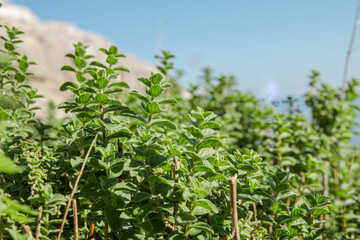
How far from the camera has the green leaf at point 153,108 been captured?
1331 millimetres

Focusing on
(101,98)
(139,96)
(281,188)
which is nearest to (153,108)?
(139,96)

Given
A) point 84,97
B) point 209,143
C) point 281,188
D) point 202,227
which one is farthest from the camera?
point 281,188

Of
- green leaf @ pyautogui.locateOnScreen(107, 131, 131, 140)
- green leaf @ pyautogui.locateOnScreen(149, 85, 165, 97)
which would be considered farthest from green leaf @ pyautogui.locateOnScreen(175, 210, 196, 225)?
green leaf @ pyautogui.locateOnScreen(149, 85, 165, 97)

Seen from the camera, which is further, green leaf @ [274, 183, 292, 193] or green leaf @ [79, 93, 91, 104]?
green leaf @ [274, 183, 292, 193]

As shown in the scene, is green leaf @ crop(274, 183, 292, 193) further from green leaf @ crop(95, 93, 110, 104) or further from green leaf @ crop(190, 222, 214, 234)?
green leaf @ crop(95, 93, 110, 104)

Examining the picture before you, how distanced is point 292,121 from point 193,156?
1818 millimetres

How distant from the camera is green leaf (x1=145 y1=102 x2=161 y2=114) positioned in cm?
133

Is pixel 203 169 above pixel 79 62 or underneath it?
underneath

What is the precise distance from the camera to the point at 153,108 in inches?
53.2

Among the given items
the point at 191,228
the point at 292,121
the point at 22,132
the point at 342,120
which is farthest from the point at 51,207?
the point at 342,120

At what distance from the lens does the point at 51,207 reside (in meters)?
1.33

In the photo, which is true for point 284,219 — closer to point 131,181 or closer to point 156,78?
point 131,181

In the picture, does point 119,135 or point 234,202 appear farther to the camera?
point 119,135

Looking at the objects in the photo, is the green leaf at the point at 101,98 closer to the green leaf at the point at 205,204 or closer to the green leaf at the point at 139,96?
the green leaf at the point at 139,96
